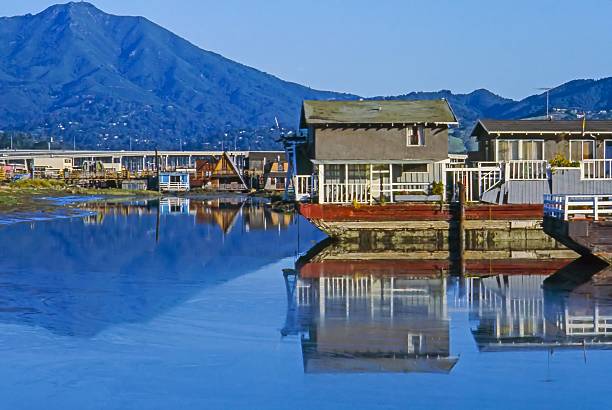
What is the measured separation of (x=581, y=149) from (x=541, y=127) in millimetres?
1923

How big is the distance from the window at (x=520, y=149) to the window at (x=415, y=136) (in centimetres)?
338

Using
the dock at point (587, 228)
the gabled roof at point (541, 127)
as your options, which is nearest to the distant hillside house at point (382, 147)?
the gabled roof at point (541, 127)

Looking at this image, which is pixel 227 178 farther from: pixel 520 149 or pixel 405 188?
pixel 405 188

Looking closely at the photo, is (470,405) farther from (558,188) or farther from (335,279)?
(558,188)

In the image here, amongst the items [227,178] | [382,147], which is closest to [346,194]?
[382,147]

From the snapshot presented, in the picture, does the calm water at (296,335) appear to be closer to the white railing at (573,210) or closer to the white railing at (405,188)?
the white railing at (573,210)

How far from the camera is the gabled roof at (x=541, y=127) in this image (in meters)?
44.0

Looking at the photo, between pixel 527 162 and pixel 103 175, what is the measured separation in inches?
3234

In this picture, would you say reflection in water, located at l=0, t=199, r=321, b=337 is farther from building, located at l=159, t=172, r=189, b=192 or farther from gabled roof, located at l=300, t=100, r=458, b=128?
building, located at l=159, t=172, r=189, b=192

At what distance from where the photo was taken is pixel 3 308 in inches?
925

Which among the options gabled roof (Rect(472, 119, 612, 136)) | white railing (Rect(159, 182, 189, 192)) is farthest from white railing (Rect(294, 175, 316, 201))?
white railing (Rect(159, 182, 189, 192))

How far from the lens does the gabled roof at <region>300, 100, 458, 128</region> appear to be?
4316cm

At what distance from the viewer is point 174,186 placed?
109750mm

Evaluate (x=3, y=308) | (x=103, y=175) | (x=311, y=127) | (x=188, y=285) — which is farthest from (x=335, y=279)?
(x=103, y=175)
